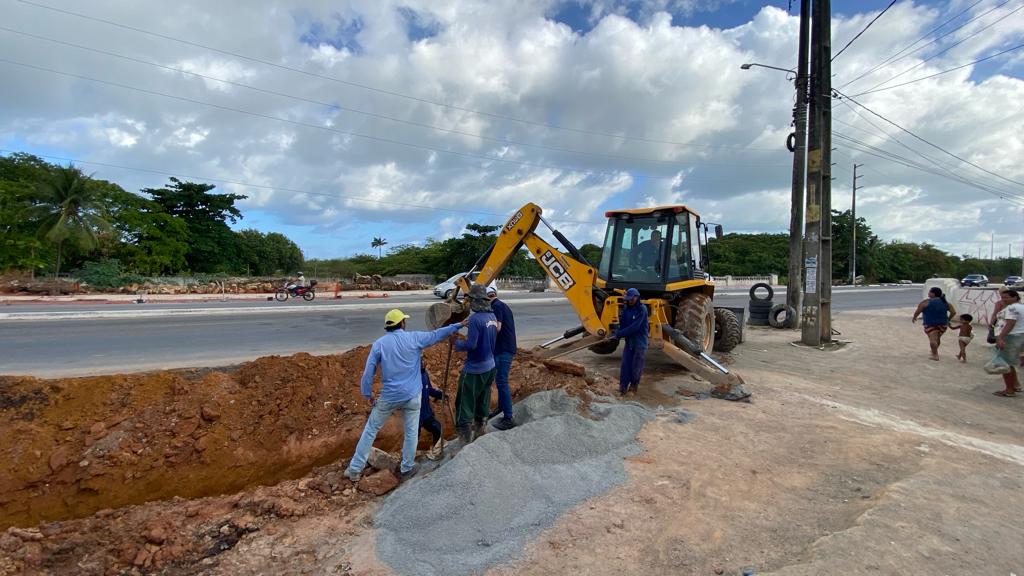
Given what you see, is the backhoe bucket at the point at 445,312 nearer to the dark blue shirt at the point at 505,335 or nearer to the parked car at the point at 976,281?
the dark blue shirt at the point at 505,335

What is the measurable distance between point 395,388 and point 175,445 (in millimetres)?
3077

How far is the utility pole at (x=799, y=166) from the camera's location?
13190mm

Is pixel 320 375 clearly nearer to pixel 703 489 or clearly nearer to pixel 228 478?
pixel 228 478

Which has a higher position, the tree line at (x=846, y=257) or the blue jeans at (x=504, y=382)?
the tree line at (x=846, y=257)

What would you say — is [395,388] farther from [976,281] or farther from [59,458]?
[976,281]

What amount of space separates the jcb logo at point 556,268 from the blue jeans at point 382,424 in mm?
3725

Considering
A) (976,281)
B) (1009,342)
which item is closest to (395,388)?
(1009,342)

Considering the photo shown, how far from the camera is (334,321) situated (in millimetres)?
15406

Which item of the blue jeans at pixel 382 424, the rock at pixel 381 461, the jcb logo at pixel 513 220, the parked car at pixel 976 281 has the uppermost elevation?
the jcb logo at pixel 513 220

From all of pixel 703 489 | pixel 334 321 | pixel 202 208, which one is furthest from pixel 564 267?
pixel 202 208

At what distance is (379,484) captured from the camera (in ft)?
14.4

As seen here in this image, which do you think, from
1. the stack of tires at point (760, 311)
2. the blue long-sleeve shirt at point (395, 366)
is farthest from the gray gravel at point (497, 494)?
the stack of tires at point (760, 311)

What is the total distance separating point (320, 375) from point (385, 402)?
2.83 m

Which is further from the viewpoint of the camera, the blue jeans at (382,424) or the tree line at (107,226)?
the tree line at (107,226)
